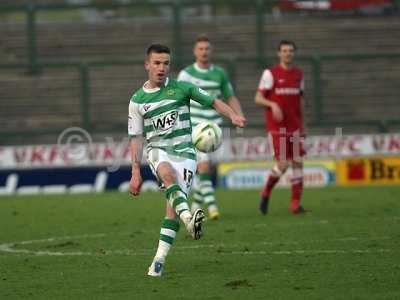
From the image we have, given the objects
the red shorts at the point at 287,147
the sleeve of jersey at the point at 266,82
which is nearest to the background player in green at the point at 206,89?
the sleeve of jersey at the point at 266,82

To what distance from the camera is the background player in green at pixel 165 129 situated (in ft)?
35.3

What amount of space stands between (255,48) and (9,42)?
569 centimetres

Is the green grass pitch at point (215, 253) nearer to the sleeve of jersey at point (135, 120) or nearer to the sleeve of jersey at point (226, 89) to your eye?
the sleeve of jersey at point (135, 120)

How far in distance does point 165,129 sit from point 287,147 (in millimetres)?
6290

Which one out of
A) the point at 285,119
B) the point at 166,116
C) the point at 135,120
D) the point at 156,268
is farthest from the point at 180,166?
the point at 285,119

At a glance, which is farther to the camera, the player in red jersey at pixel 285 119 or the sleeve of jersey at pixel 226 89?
the player in red jersey at pixel 285 119

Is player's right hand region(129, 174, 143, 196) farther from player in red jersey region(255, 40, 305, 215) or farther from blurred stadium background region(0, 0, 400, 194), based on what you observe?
blurred stadium background region(0, 0, 400, 194)

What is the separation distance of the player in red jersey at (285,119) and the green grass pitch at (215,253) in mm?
492

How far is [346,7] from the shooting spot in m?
28.5

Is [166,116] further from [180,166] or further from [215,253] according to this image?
[215,253]

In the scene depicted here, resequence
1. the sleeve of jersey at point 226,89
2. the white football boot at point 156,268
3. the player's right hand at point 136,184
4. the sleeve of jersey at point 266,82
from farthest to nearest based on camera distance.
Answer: the sleeve of jersey at point 266,82
the sleeve of jersey at point 226,89
the player's right hand at point 136,184
the white football boot at point 156,268

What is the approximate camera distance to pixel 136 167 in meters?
10.8

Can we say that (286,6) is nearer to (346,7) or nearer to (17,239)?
(346,7)

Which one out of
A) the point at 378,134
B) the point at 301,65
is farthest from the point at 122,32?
the point at 378,134
